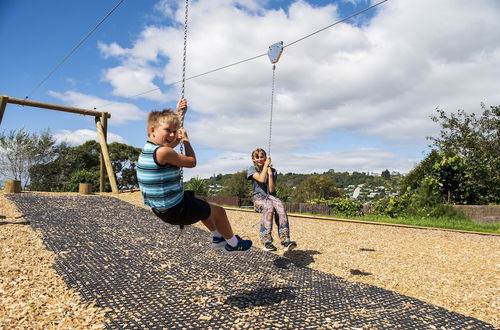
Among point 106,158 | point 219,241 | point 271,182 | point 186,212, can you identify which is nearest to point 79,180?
point 106,158

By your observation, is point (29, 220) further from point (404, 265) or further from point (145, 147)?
point (404, 265)

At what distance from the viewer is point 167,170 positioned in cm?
310

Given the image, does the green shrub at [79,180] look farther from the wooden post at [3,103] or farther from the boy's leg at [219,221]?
the boy's leg at [219,221]

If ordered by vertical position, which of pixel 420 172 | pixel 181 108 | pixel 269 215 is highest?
pixel 420 172

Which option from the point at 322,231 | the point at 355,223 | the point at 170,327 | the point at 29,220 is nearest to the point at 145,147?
the point at 170,327

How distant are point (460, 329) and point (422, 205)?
1220cm

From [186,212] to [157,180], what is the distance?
0.42 m

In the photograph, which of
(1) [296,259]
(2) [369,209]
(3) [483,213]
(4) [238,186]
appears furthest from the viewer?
(4) [238,186]

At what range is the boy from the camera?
3064 millimetres

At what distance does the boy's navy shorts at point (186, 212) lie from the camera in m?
3.25

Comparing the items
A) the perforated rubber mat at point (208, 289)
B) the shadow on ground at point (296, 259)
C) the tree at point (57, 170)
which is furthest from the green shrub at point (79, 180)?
the shadow on ground at point (296, 259)

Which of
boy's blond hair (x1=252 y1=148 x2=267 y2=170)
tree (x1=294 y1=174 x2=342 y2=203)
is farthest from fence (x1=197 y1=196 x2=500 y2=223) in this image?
tree (x1=294 y1=174 x2=342 y2=203)

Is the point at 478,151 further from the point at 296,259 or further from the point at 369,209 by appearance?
the point at 296,259

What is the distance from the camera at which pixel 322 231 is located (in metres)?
9.65
